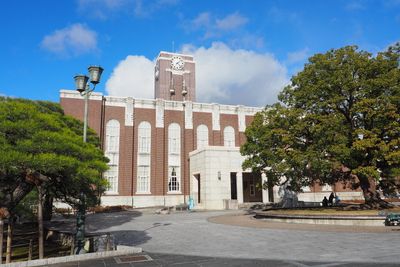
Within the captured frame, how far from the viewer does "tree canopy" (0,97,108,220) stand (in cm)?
712

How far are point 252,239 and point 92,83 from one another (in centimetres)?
842

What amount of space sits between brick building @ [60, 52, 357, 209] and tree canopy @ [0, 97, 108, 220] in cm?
2562

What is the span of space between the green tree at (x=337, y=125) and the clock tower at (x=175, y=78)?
4446cm

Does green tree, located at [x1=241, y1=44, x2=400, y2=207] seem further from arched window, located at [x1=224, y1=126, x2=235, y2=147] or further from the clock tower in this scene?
the clock tower

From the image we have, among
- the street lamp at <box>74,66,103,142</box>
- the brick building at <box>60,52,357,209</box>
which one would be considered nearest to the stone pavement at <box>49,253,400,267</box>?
the street lamp at <box>74,66,103,142</box>

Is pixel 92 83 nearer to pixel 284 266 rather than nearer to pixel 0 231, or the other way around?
pixel 0 231

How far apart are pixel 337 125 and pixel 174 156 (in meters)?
25.4

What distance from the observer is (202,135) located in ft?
140

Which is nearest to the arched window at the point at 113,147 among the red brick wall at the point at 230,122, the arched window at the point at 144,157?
the arched window at the point at 144,157

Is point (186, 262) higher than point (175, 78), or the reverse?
point (175, 78)

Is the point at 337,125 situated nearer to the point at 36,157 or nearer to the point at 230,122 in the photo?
the point at 36,157

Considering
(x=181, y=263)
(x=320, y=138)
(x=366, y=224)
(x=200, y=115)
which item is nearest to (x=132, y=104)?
(x=200, y=115)

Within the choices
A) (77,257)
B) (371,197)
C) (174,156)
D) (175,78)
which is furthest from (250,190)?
(77,257)

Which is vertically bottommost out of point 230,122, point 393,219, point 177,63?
point 393,219
